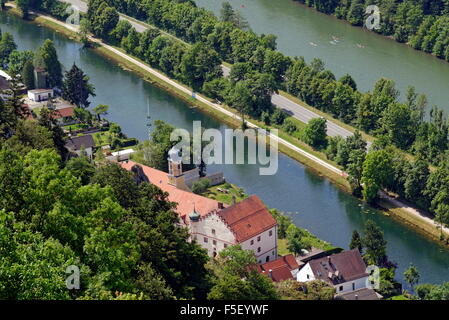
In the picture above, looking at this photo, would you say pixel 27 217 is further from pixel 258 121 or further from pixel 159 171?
pixel 258 121

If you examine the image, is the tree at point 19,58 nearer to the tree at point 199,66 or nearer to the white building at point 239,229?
the tree at point 199,66

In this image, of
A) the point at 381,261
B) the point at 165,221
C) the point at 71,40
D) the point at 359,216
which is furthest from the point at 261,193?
the point at 71,40

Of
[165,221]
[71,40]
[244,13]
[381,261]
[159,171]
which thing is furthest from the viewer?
[244,13]

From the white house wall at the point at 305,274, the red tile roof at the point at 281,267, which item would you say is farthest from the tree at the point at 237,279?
the white house wall at the point at 305,274

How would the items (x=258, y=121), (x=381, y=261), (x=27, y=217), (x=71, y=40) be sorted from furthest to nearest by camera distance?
(x=71, y=40) → (x=258, y=121) → (x=381, y=261) → (x=27, y=217)

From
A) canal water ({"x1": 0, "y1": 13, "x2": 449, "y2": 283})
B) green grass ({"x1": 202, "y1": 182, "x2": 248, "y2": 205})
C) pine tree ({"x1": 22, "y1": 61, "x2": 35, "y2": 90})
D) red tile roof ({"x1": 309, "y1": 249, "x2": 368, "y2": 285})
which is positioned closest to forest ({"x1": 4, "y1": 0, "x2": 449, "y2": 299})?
pine tree ({"x1": 22, "y1": 61, "x2": 35, "y2": 90})

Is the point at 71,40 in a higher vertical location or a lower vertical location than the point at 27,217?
lower
